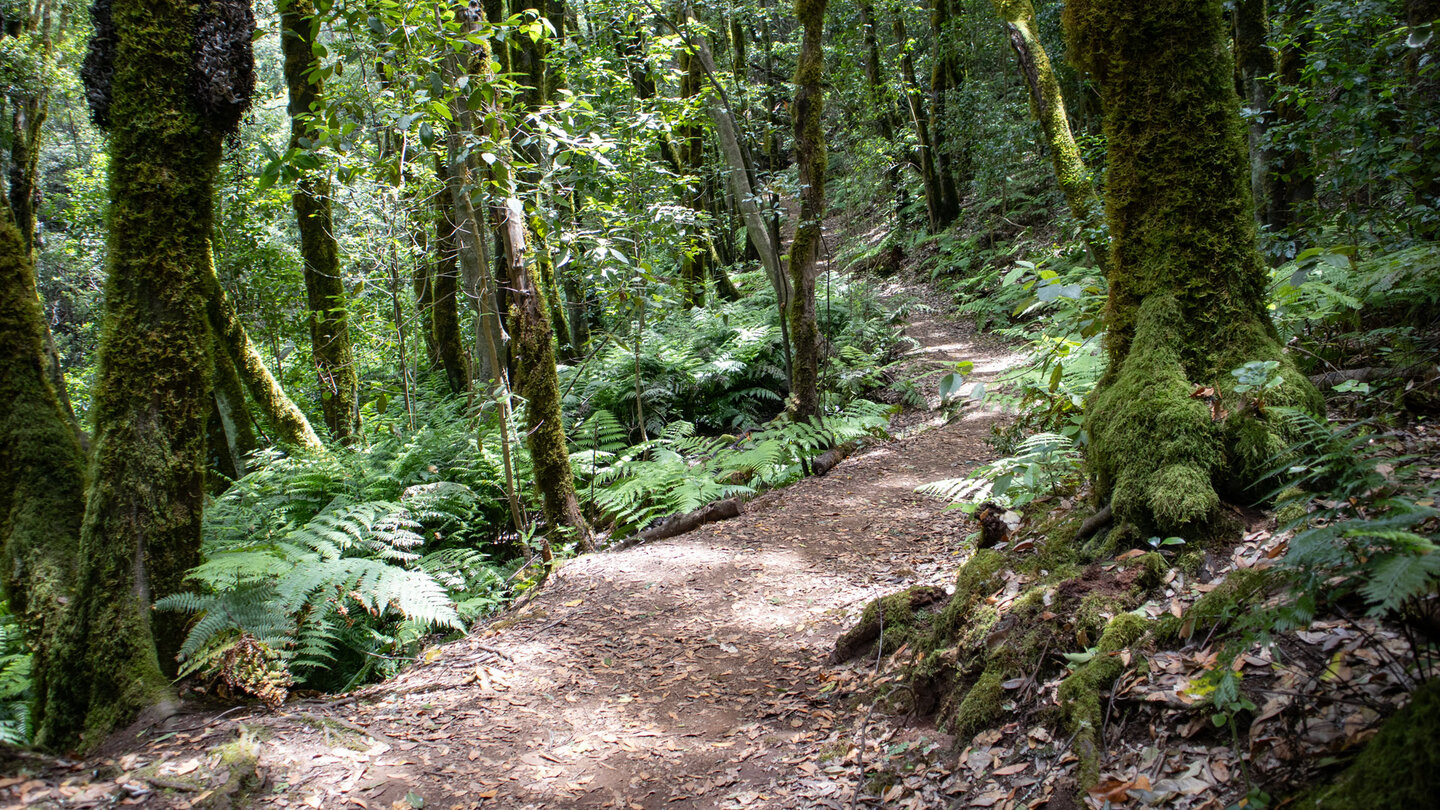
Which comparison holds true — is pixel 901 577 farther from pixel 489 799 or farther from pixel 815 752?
pixel 489 799

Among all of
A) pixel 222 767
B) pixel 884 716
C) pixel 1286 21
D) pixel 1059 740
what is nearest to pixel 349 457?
pixel 222 767

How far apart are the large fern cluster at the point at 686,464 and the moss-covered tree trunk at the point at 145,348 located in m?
3.69

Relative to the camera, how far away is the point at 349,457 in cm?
738

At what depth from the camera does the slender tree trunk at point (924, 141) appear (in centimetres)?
1878

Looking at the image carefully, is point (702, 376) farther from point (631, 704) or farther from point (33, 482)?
point (33, 482)

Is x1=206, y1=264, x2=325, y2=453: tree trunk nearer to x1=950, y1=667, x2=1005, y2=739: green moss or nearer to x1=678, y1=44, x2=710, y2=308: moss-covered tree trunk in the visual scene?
x1=678, y1=44, x2=710, y2=308: moss-covered tree trunk

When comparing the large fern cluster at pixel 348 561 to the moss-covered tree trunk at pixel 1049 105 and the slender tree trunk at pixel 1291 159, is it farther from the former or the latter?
the slender tree trunk at pixel 1291 159

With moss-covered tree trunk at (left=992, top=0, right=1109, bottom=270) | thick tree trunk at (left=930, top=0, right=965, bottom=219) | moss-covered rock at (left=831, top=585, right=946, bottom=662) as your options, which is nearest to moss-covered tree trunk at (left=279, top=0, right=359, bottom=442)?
moss-covered rock at (left=831, top=585, right=946, bottom=662)

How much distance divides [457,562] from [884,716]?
4.12 metres

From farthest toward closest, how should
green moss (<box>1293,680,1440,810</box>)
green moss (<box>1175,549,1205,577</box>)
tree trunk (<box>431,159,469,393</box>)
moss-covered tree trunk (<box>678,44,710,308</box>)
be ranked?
moss-covered tree trunk (<box>678,44,710,308</box>)
tree trunk (<box>431,159,469,393</box>)
green moss (<box>1175,549,1205,577</box>)
green moss (<box>1293,680,1440,810</box>)

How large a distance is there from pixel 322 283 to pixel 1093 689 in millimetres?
9618

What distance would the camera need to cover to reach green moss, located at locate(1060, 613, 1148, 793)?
6.61ft

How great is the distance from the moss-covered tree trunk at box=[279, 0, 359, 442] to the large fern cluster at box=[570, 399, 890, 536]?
10.9 ft

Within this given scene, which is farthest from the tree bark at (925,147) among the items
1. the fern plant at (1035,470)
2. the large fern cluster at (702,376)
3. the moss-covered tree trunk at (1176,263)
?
the moss-covered tree trunk at (1176,263)
